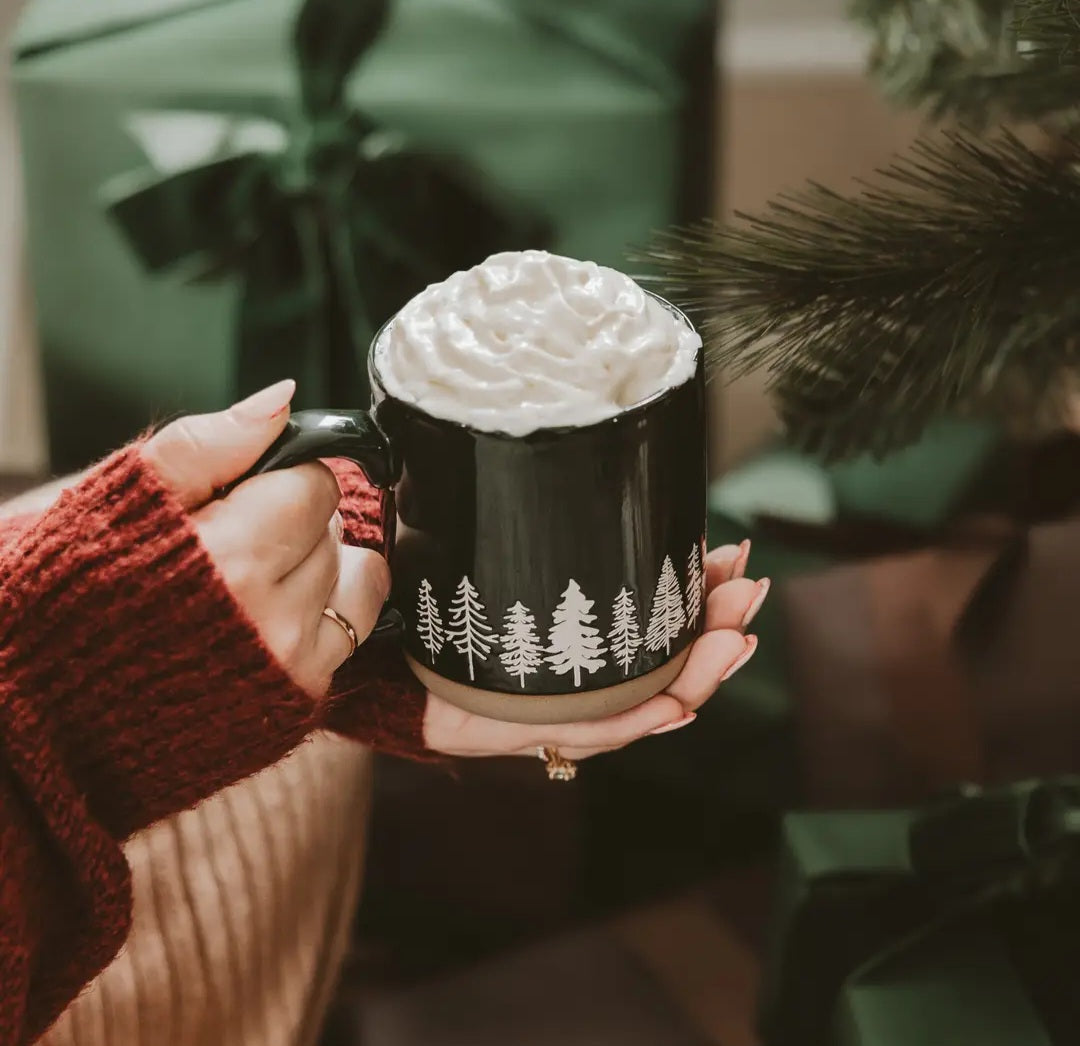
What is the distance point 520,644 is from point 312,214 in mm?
477

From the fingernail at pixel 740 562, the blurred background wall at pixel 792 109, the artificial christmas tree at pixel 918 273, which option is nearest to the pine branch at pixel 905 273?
the artificial christmas tree at pixel 918 273

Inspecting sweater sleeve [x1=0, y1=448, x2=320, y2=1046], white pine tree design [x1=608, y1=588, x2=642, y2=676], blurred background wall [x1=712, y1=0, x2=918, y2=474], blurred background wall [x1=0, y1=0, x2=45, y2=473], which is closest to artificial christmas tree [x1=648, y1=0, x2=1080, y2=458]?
white pine tree design [x1=608, y1=588, x2=642, y2=676]

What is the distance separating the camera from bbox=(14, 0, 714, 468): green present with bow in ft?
2.75

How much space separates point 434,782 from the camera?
98cm

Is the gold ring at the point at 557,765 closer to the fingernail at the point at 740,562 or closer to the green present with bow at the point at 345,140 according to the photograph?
the fingernail at the point at 740,562

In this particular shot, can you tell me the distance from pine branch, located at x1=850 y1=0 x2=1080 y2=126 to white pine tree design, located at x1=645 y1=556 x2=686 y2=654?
0.84 ft

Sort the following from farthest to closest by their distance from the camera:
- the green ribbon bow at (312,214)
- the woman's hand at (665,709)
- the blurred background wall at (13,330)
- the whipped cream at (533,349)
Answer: the blurred background wall at (13,330) < the green ribbon bow at (312,214) < the woman's hand at (665,709) < the whipped cream at (533,349)

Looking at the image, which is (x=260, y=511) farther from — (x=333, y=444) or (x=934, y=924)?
(x=934, y=924)

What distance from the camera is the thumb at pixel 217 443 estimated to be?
1.50ft

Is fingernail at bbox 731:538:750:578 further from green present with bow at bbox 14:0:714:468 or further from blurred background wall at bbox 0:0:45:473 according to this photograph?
blurred background wall at bbox 0:0:45:473

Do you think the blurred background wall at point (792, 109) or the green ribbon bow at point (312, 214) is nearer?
the green ribbon bow at point (312, 214)

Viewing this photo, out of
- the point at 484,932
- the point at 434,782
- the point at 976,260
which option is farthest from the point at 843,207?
the point at 484,932

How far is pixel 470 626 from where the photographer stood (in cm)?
47

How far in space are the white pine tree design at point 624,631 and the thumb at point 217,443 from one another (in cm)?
14
